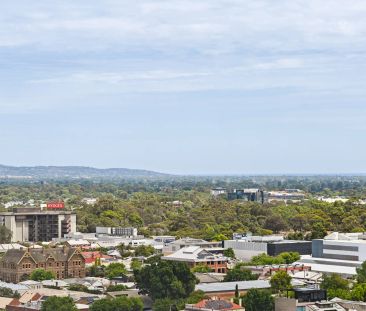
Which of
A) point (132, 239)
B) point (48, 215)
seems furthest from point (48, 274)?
point (48, 215)

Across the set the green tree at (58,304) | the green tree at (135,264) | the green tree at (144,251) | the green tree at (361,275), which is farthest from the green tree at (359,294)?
the green tree at (144,251)

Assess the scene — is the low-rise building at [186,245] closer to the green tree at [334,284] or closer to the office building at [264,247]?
the office building at [264,247]

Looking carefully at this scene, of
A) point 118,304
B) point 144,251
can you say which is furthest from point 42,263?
point 118,304

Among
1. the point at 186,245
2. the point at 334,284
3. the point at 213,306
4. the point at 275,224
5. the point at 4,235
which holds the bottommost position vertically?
the point at 213,306

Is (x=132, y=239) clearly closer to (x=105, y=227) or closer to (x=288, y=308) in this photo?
(x=105, y=227)

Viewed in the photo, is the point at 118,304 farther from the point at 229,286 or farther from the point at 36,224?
the point at 36,224
